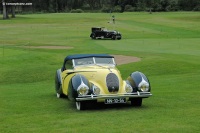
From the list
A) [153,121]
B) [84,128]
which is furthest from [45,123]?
[153,121]

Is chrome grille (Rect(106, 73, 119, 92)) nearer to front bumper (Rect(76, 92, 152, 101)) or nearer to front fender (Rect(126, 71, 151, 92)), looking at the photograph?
front bumper (Rect(76, 92, 152, 101))

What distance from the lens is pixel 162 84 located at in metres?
21.5

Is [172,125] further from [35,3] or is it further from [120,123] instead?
[35,3]

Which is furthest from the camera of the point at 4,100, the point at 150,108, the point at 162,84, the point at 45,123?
the point at 162,84

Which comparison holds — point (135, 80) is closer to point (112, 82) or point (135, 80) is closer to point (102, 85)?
point (112, 82)

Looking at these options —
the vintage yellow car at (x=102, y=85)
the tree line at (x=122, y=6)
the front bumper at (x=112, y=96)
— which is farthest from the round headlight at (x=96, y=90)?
the tree line at (x=122, y=6)

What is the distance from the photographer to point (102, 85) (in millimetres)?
13773

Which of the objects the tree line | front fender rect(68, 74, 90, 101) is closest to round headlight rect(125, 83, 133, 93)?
front fender rect(68, 74, 90, 101)

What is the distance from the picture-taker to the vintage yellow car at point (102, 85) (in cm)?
1343

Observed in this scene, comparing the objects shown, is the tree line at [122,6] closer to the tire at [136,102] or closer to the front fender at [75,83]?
the front fender at [75,83]

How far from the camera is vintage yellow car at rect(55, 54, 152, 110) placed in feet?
44.1

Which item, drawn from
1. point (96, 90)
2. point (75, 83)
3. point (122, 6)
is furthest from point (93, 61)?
point (122, 6)

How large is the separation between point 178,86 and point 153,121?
914 cm

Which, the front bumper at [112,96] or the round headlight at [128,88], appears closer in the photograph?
the front bumper at [112,96]
